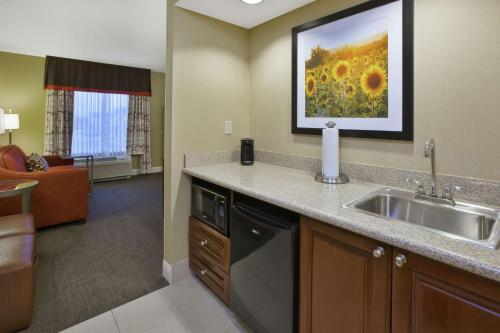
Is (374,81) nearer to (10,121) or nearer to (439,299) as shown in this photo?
(439,299)

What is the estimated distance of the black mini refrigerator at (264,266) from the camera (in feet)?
4.28

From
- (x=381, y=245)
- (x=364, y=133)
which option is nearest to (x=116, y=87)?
(x=364, y=133)

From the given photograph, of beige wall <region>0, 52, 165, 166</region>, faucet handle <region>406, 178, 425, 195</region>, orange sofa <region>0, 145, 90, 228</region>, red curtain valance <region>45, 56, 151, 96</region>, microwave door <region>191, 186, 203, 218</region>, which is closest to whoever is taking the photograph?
faucet handle <region>406, 178, 425, 195</region>

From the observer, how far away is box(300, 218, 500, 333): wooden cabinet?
2.63 feet

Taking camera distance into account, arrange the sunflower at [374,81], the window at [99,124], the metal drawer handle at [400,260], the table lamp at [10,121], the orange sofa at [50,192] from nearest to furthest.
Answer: the metal drawer handle at [400,260] → the sunflower at [374,81] → the orange sofa at [50,192] → the table lamp at [10,121] → the window at [99,124]

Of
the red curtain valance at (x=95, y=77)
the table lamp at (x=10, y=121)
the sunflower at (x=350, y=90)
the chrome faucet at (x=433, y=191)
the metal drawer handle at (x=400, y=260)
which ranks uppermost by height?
the red curtain valance at (x=95, y=77)

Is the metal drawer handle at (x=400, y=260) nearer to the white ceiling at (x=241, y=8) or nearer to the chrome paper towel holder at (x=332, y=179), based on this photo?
the chrome paper towel holder at (x=332, y=179)

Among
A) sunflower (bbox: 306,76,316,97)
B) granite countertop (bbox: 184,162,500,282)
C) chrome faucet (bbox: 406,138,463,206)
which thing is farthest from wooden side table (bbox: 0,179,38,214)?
chrome faucet (bbox: 406,138,463,206)

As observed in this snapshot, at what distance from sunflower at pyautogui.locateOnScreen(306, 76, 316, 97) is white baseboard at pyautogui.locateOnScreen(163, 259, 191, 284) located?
5.22 ft

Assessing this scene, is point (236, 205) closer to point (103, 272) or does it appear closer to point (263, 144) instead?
point (263, 144)

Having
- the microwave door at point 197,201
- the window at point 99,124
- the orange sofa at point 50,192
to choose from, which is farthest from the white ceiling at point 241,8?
the window at point 99,124

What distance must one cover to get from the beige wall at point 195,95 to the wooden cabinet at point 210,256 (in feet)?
0.40

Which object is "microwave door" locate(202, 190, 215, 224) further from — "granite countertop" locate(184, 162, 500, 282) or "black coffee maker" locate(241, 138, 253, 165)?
"black coffee maker" locate(241, 138, 253, 165)

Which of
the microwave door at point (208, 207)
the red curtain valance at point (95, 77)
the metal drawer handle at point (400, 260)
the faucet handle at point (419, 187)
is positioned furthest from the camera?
the red curtain valance at point (95, 77)
